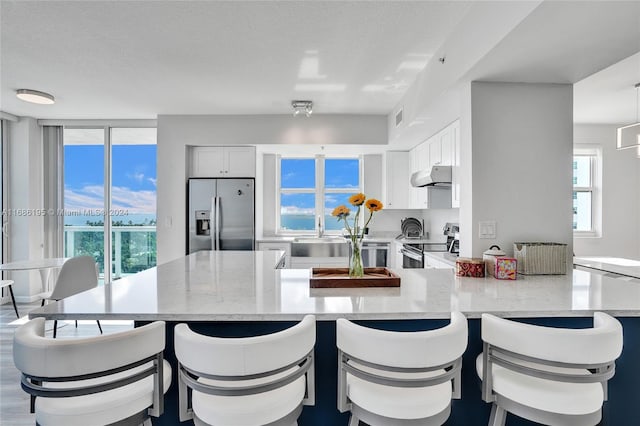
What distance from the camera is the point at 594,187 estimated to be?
473 cm

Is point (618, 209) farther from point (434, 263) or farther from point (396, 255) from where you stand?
point (434, 263)

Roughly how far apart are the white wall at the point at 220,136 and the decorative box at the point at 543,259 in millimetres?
2797

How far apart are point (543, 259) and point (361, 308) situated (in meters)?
1.44

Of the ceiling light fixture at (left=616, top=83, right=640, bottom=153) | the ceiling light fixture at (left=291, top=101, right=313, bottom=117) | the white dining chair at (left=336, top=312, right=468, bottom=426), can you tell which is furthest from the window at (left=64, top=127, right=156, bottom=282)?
the ceiling light fixture at (left=616, top=83, right=640, bottom=153)

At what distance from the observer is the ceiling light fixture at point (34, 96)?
144 inches

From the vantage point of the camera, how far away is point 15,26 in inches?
94.3

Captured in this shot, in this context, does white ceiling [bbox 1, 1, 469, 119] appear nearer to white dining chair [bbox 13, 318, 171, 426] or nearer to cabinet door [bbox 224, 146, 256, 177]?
cabinet door [bbox 224, 146, 256, 177]

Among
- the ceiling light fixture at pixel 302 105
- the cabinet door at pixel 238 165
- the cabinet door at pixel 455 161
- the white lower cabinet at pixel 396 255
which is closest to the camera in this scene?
the cabinet door at pixel 455 161

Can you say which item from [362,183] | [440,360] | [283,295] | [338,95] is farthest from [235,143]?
[440,360]

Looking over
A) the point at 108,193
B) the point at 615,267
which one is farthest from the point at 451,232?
the point at 108,193

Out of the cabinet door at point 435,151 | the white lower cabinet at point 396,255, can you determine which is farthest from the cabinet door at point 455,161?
the white lower cabinet at point 396,255

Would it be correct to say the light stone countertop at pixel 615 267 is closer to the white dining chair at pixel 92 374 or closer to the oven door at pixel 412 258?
the oven door at pixel 412 258

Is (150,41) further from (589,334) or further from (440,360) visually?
(589,334)

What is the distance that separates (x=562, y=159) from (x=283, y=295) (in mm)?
2117
